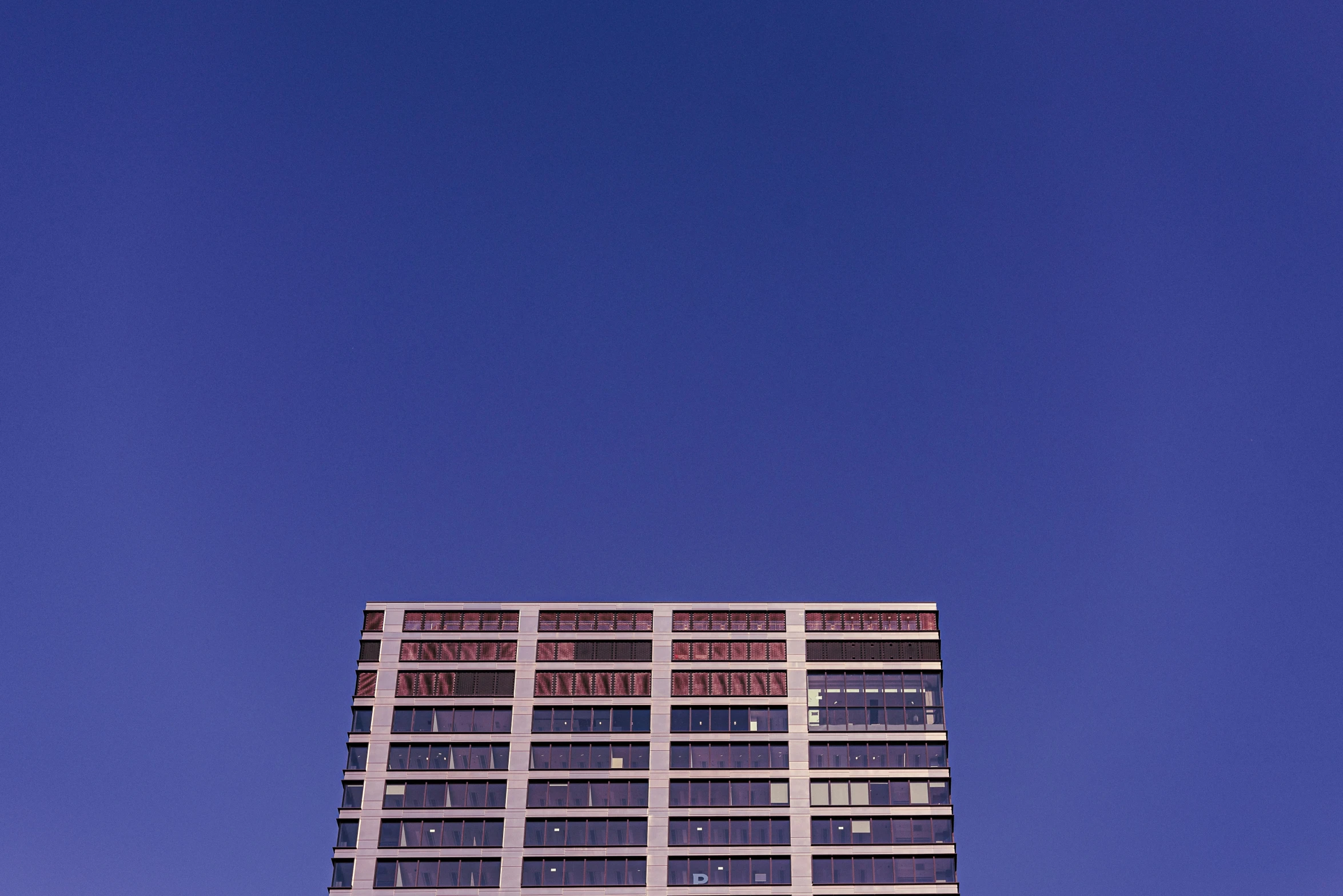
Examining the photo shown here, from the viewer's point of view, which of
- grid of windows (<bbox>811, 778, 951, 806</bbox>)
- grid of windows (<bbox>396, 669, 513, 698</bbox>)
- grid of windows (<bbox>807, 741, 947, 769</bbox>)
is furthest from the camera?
grid of windows (<bbox>396, 669, 513, 698</bbox>)

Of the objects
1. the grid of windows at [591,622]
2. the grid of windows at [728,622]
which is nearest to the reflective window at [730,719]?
the grid of windows at [728,622]

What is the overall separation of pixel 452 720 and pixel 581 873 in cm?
1735

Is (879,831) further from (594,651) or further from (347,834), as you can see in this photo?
(347,834)

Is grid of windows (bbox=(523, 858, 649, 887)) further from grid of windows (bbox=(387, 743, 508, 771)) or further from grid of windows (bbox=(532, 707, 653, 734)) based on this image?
grid of windows (bbox=(532, 707, 653, 734))

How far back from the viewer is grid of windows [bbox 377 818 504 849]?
141 meters

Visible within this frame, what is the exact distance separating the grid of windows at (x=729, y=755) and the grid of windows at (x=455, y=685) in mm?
15458

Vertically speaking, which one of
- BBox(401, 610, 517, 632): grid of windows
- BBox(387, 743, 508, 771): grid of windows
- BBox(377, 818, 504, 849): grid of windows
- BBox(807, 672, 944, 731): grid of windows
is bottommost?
BBox(377, 818, 504, 849): grid of windows

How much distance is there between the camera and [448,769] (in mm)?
144375

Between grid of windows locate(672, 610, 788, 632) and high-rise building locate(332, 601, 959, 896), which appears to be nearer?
high-rise building locate(332, 601, 959, 896)

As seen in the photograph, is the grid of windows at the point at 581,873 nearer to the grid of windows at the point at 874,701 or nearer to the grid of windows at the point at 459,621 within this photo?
the grid of windows at the point at 874,701

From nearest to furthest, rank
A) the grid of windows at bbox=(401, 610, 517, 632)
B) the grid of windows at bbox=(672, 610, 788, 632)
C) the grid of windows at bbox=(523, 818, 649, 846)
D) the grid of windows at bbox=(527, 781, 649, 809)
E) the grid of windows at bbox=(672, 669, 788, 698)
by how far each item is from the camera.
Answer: the grid of windows at bbox=(523, 818, 649, 846), the grid of windows at bbox=(527, 781, 649, 809), the grid of windows at bbox=(672, 669, 788, 698), the grid of windows at bbox=(672, 610, 788, 632), the grid of windows at bbox=(401, 610, 517, 632)

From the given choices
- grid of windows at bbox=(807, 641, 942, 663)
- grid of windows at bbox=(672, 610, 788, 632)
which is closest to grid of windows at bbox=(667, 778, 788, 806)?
grid of windows at bbox=(807, 641, 942, 663)

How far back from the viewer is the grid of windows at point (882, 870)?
139 meters

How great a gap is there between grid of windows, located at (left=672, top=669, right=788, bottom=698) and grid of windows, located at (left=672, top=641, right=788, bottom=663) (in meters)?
1.18
